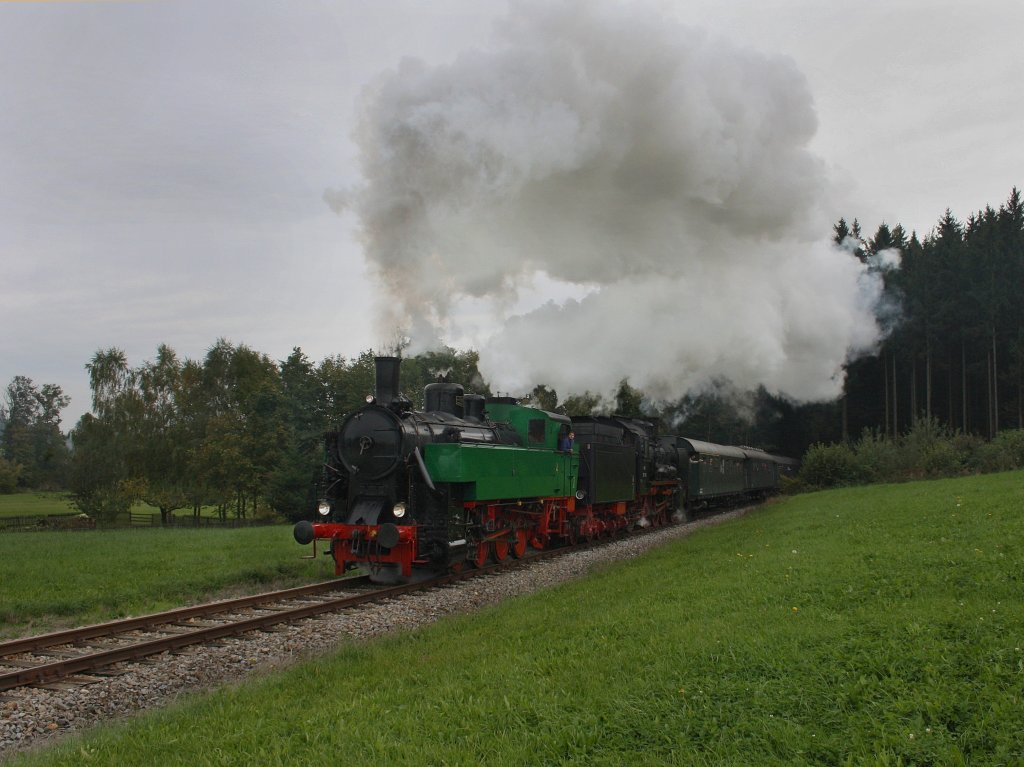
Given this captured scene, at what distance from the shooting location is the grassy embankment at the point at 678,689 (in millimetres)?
4242

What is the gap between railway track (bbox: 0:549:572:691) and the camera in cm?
690

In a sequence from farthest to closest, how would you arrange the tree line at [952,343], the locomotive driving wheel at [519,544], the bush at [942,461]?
the tree line at [952,343]
the bush at [942,461]
the locomotive driving wheel at [519,544]

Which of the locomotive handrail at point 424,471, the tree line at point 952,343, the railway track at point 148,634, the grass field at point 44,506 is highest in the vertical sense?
the tree line at point 952,343

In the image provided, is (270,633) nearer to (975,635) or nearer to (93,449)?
(975,635)

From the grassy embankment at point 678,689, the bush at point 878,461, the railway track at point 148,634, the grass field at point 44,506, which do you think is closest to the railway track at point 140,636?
the railway track at point 148,634

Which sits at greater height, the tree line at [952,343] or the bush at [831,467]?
the tree line at [952,343]

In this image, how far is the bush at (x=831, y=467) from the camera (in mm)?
32094

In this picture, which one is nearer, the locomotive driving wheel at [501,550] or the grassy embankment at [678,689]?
the grassy embankment at [678,689]

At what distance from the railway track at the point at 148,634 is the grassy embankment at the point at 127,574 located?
1639 mm

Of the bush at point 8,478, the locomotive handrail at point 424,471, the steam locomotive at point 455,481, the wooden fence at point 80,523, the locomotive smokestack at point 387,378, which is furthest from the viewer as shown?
the bush at point 8,478

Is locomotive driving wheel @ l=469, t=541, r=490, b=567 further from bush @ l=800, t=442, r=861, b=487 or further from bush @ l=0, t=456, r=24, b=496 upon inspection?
bush @ l=0, t=456, r=24, b=496

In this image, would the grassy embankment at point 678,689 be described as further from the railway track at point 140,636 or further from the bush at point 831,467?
the bush at point 831,467

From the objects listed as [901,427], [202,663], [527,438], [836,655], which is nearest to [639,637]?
[836,655]

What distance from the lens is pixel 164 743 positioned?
4.88 m
